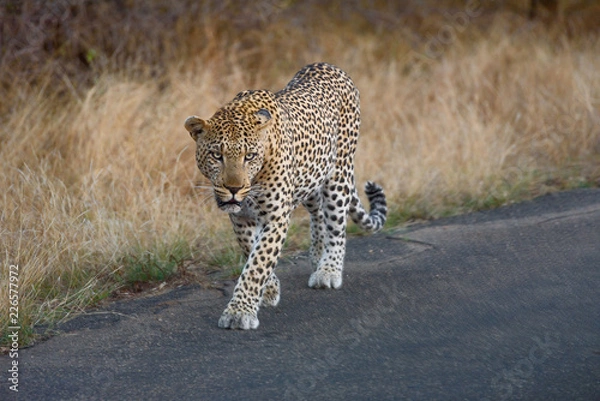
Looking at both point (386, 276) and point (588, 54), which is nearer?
point (386, 276)

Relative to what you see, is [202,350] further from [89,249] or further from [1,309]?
[89,249]

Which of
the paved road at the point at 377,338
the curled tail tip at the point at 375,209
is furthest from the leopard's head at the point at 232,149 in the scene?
the curled tail tip at the point at 375,209

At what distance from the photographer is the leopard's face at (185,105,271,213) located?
4.81m

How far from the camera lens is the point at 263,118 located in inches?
198

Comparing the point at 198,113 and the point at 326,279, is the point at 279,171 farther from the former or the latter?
the point at 198,113

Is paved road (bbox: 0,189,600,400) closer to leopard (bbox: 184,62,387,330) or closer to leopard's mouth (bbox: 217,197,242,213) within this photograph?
leopard (bbox: 184,62,387,330)

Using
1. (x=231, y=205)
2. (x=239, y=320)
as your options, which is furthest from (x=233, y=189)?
(x=239, y=320)

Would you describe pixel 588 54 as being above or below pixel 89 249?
above

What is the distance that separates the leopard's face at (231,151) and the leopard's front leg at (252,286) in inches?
11.5

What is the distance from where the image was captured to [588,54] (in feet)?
38.7

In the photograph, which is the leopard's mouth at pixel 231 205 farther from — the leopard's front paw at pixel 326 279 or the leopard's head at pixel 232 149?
the leopard's front paw at pixel 326 279

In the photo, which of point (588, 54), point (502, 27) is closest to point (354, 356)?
point (588, 54)

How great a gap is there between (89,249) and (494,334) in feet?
8.91

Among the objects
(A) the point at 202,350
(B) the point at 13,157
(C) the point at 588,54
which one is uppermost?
(C) the point at 588,54
